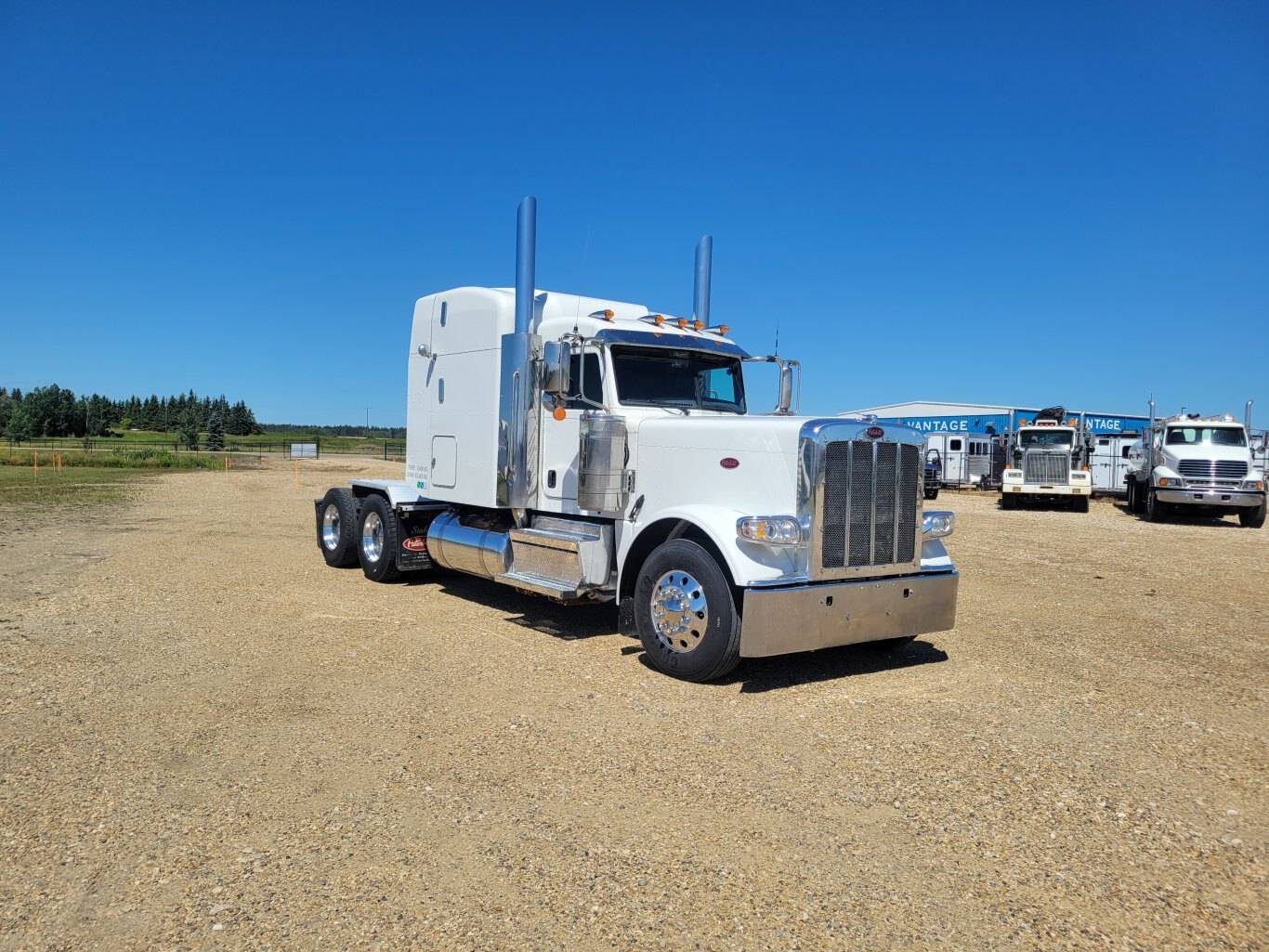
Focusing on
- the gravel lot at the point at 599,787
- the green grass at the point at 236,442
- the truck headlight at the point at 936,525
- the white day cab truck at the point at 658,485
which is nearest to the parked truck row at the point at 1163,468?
the gravel lot at the point at 599,787

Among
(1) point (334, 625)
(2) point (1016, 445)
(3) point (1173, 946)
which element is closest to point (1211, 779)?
(3) point (1173, 946)

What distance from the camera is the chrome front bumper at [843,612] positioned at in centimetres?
580

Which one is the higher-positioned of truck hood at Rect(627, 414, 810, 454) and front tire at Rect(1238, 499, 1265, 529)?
truck hood at Rect(627, 414, 810, 454)

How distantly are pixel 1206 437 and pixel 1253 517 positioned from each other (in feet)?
7.49

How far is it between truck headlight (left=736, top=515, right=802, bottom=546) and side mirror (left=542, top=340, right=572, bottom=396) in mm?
2196

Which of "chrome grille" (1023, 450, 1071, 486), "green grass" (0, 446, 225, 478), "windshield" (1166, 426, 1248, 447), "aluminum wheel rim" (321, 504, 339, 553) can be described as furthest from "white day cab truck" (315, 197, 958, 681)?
"green grass" (0, 446, 225, 478)

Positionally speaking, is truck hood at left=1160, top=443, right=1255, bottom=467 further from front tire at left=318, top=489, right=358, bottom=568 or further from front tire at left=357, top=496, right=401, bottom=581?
front tire at left=318, top=489, right=358, bottom=568

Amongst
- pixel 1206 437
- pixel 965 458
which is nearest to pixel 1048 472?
pixel 1206 437

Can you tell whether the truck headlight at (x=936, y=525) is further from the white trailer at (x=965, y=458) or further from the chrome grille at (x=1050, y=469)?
the white trailer at (x=965, y=458)

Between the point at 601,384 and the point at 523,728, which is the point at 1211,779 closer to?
the point at 523,728

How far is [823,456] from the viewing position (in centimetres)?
610

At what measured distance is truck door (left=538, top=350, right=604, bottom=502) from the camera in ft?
25.3

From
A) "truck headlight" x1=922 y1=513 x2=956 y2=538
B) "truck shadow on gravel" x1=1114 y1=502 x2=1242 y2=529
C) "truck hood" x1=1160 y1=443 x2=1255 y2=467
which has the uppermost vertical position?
"truck hood" x1=1160 y1=443 x2=1255 y2=467

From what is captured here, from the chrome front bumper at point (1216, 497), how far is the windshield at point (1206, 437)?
1.43 metres
